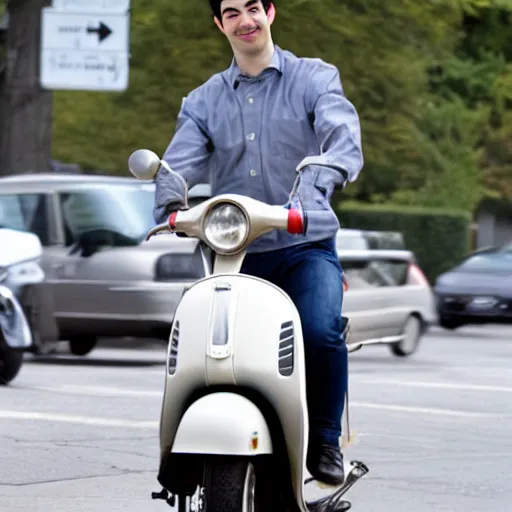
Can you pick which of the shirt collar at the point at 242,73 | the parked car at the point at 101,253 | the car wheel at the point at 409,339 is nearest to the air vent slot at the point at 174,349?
the shirt collar at the point at 242,73

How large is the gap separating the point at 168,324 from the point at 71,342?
1.57 metres

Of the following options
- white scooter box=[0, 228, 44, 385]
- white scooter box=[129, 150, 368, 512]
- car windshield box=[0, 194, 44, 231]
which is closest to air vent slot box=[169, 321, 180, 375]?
white scooter box=[129, 150, 368, 512]

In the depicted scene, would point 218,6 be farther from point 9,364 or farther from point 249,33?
point 9,364

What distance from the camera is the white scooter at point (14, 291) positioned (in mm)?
11852

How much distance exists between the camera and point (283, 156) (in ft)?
18.6

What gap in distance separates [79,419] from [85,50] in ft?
34.3

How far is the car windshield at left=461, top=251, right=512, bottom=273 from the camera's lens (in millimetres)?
25250

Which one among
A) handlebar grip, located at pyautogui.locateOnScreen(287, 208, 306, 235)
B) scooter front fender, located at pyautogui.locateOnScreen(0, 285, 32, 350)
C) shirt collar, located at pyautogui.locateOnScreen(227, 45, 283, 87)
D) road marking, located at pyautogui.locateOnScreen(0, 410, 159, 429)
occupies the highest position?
shirt collar, located at pyautogui.locateOnScreen(227, 45, 283, 87)

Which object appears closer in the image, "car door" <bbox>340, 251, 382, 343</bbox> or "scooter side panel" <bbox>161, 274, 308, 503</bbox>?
"scooter side panel" <bbox>161, 274, 308, 503</bbox>

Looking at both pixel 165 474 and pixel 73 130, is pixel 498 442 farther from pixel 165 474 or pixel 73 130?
pixel 73 130

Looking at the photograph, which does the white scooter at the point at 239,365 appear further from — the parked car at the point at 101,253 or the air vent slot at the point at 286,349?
the parked car at the point at 101,253

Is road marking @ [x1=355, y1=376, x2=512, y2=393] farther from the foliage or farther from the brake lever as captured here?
the foliage

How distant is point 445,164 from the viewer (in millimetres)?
39406

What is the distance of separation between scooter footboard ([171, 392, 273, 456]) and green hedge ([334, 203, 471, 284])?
28290mm
